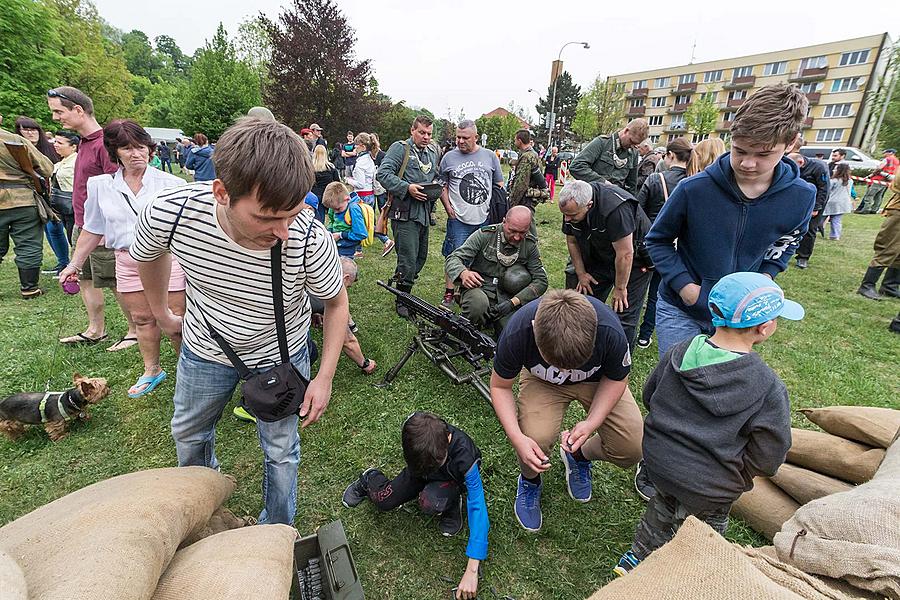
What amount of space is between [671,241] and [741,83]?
63914 millimetres

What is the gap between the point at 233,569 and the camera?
50.1 inches

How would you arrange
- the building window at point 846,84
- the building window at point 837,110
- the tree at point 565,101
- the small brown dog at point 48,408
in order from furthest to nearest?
the tree at point 565,101, the building window at point 837,110, the building window at point 846,84, the small brown dog at point 48,408

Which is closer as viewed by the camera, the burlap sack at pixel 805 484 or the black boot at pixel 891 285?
the burlap sack at pixel 805 484

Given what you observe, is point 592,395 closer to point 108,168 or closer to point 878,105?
point 108,168

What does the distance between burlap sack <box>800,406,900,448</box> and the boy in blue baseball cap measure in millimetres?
963

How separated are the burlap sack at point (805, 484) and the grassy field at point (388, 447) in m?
0.33

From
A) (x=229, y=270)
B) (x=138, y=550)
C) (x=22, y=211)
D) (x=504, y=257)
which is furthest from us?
(x=22, y=211)

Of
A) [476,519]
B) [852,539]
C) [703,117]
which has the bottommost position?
[476,519]

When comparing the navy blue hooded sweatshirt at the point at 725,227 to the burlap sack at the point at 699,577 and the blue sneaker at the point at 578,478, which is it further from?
the burlap sack at the point at 699,577

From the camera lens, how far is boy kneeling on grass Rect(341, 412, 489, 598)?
2023 mm

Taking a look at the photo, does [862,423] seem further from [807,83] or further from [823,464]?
[807,83]

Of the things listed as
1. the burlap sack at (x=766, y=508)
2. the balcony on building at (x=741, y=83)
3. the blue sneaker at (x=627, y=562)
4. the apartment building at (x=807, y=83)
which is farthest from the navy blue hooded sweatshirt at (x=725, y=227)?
the balcony on building at (x=741, y=83)

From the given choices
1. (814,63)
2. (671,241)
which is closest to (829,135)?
(814,63)

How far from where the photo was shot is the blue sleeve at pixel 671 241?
87.8 inches
